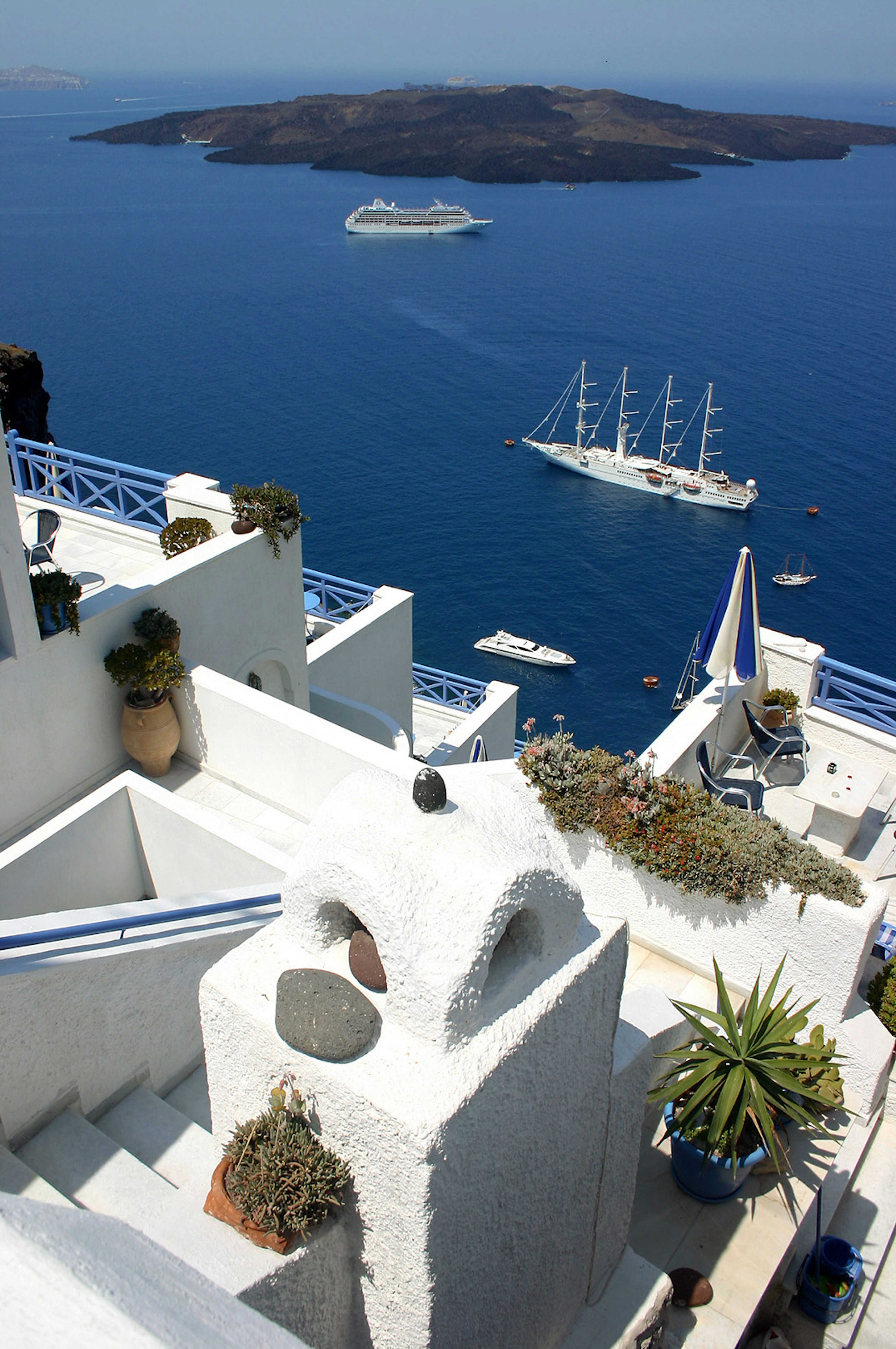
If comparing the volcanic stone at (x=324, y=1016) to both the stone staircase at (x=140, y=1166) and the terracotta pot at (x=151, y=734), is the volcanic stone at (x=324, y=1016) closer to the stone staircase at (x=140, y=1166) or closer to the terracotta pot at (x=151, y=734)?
the stone staircase at (x=140, y=1166)

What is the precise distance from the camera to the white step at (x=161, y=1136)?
5250 mm

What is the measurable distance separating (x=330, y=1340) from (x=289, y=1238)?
2.34ft

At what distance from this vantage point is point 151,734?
8680mm

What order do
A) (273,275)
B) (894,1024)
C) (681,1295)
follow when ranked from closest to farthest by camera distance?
(681,1295) < (894,1024) < (273,275)

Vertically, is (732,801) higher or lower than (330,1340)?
lower

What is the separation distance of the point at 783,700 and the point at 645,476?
51.7m

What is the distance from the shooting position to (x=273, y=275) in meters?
93.7

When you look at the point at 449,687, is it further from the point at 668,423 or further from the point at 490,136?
the point at 490,136

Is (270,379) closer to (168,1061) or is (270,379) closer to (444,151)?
(168,1061)

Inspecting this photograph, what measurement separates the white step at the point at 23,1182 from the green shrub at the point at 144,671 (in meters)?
4.30

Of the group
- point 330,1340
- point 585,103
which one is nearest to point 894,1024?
point 330,1340

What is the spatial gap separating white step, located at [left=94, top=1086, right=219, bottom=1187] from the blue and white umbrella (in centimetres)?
606

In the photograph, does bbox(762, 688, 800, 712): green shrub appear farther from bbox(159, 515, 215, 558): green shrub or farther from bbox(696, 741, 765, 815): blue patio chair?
bbox(159, 515, 215, 558): green shrub

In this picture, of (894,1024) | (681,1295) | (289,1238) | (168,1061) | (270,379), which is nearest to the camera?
(289,1238)
